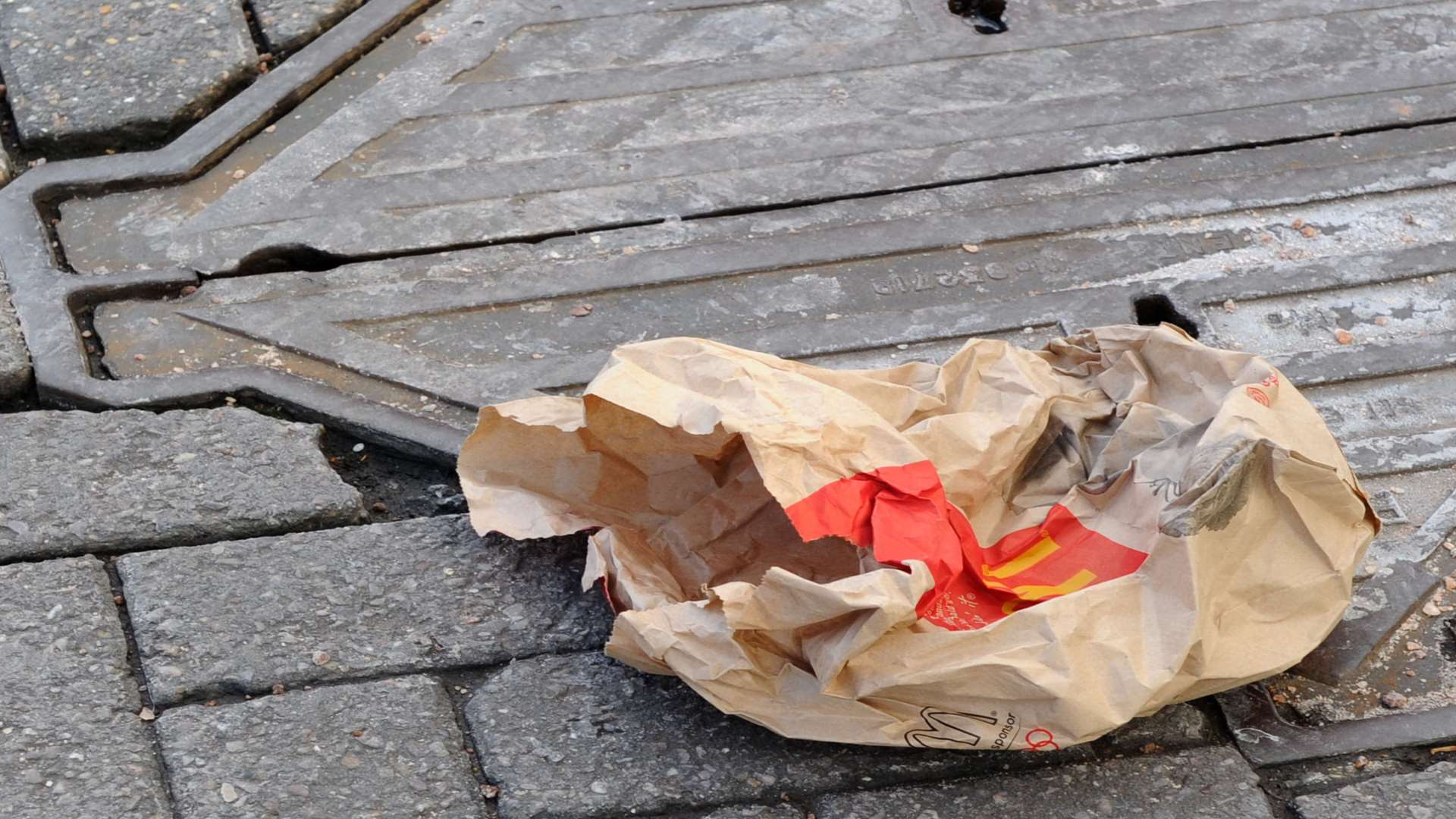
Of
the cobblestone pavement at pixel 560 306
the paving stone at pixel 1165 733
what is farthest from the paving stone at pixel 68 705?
the paving stone at pixel 1165 733

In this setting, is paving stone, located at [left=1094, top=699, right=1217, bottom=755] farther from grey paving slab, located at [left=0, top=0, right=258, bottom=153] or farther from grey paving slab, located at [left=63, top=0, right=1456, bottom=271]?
grey paving slab, located at [left=0, top=0, right=258, bottom=153]

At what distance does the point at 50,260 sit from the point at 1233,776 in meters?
1.97

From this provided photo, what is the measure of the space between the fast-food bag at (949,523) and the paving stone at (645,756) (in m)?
0.08

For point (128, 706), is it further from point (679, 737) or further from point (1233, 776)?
point (1233, 776)

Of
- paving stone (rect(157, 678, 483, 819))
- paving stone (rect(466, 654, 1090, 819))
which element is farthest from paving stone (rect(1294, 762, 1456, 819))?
paving stone (rect(157, 678, 483, 819))

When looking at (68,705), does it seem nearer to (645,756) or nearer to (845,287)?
(645,756)

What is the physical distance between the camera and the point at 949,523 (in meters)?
1.86

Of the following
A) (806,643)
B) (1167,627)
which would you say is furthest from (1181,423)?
(806,643)

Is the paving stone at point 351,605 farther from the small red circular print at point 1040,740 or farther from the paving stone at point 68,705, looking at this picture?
the small red circular print at point 1040,740

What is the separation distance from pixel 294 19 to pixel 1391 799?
2340mm

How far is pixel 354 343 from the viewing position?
2.35 metres

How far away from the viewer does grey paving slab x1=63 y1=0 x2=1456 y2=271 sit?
258 cm

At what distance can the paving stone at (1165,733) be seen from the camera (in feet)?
6.06

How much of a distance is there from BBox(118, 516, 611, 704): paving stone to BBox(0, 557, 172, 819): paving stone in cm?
5
